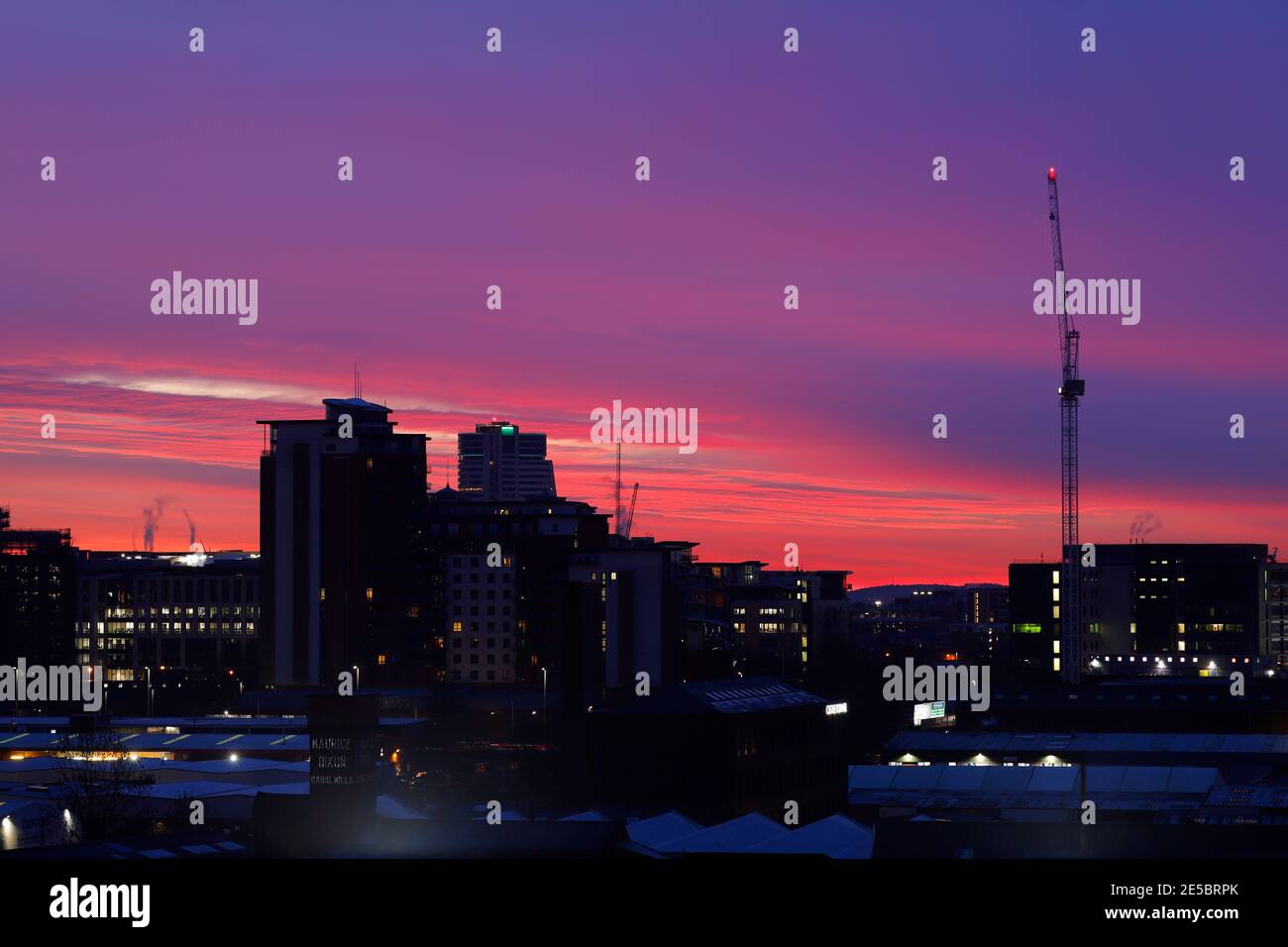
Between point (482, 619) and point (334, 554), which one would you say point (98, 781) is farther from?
point (482, 619)

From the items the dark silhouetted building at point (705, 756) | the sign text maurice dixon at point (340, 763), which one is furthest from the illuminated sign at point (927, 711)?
the sign text maurice dixon at point (340, 763)

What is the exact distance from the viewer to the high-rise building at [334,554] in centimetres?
17375

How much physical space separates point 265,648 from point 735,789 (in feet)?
309

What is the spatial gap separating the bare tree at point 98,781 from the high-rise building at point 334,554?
176 ft

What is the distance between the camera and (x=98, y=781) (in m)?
91.6

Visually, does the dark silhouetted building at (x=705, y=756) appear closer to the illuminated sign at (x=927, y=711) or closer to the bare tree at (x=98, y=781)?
the bare tree at (x=98, y=781)

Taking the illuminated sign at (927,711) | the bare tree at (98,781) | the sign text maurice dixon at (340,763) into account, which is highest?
the sign text maurice dixon at (340,763)

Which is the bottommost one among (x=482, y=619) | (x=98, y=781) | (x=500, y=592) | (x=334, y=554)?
(x=98, y=781)

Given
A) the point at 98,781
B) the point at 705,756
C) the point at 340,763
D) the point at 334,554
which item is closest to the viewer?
the point at 340,763

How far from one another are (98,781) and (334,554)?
83.5 m

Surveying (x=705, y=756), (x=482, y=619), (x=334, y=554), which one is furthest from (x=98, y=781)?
(x=482, y=619)
